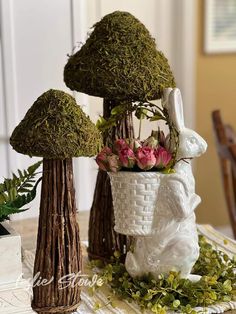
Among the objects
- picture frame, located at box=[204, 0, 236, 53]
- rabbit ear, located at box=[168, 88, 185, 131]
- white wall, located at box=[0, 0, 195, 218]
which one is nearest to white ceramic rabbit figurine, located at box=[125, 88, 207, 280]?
rabbit ear, located at box=[168, 88, 185, 131]

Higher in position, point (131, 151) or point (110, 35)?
point (110, 35)

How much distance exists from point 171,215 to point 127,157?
140 mm

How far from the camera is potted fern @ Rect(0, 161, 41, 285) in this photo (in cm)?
100

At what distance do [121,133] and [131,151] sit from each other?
19cm

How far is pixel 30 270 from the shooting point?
1.33m

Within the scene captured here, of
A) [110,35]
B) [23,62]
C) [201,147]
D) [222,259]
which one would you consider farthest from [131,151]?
[23,62]

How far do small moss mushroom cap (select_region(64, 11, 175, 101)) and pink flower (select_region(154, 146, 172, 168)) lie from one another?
14cm

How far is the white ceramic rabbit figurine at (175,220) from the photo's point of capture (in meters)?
1.13

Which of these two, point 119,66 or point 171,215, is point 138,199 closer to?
point 171,215

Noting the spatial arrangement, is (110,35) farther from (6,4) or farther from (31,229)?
(6,4)

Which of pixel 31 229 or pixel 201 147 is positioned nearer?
pixel 201 147

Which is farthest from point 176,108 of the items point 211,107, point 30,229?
point 211,107

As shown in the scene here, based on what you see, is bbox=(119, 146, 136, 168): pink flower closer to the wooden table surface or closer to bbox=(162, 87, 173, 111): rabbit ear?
bbox=(162, 87, 173, 111): rabbit ear

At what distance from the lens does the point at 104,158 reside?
1161 mm
